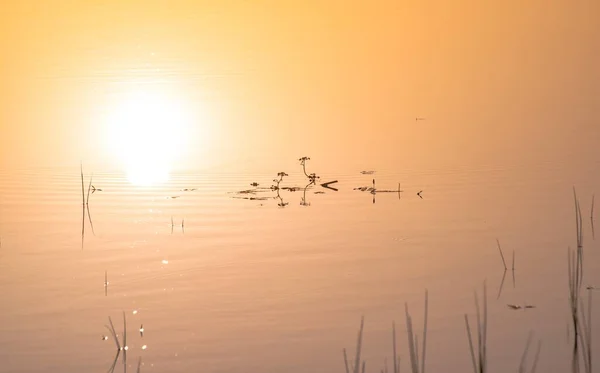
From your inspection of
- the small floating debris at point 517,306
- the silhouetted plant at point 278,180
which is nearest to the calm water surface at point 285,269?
the small floating debris at point 517,306

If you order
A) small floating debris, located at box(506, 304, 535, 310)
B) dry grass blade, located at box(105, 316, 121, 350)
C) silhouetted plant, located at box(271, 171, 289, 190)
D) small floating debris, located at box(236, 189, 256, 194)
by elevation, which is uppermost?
silhouetted plant, located at box(271, 171, 289, 190)

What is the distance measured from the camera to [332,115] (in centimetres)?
1195

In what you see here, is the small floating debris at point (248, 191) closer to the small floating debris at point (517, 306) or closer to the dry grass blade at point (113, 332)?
the dry grass blade at point (113, 332)

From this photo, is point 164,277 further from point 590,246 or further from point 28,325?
point 590,246

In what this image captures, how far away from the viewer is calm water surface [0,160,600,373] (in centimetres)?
441

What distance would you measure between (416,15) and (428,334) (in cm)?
1403

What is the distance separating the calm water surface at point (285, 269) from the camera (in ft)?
14.5

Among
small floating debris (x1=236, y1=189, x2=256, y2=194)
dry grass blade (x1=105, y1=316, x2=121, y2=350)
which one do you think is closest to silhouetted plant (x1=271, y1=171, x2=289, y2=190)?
small floating debris (x1=236, y1=189, x2=256, y2=194)

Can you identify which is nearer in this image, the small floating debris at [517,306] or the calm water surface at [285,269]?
the calm water surface at [285,269]

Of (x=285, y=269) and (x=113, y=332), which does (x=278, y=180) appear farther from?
(x=113, y=332)

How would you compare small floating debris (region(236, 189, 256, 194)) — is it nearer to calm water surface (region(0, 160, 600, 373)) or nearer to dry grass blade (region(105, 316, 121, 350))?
calm water surface (region(0, 160, 600, 373))

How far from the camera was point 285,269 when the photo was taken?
5.77 metres

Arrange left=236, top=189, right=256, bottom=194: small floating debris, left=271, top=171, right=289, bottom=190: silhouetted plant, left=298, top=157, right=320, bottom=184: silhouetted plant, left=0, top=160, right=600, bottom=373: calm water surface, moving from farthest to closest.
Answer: left=298, top=157, right=320, bottom=184: silhouetted plant < left=271, top=171, right=289, bottom=190: silhouetted plant < left=236, top=189, right=256, bottom=194: small floating debris < left=0, top=160, right=600, bottom=373: calm water surface

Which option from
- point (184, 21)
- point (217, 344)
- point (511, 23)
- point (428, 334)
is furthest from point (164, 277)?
point (184, 21)
